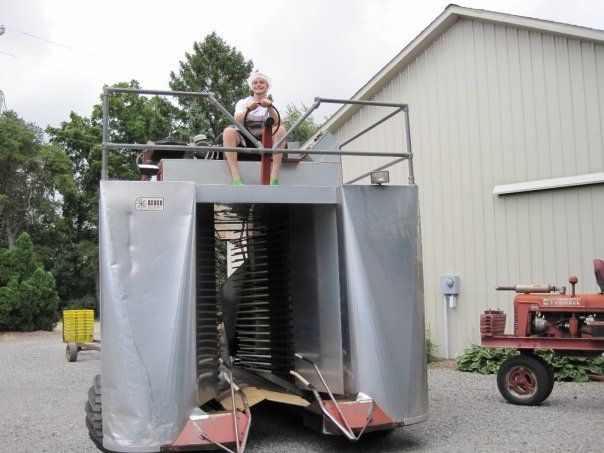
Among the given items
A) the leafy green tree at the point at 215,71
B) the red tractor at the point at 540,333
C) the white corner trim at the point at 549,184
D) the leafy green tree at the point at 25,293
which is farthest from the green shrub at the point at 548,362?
the leafy green tree at the point at 215,71

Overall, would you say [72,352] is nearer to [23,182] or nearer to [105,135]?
[105,135]

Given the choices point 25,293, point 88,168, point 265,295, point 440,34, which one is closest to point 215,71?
point 25,293

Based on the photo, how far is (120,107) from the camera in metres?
37.7

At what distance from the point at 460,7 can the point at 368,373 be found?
7867 millimetres

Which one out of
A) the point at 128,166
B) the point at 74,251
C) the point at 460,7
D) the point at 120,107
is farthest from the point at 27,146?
the point at 460,7

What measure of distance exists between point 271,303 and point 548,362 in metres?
4.47

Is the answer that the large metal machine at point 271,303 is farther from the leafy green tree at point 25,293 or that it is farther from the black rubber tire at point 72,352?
the leafy green tree at point 25,293

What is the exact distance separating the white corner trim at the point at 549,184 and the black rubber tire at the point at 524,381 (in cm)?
296

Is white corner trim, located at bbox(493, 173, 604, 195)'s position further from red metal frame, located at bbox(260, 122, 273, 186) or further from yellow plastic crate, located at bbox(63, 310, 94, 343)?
yellow plastic crate, located at bbox(63, 310, 94, 343)

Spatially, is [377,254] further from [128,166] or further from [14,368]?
[128,166]

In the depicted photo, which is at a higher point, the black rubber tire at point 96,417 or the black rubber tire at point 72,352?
the black rubber tire at point 96,417

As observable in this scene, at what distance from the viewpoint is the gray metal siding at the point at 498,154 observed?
32.6 feet

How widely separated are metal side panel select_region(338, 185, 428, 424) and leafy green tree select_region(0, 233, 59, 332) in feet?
66.6

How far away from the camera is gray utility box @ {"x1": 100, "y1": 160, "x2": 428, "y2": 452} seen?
5148mm
